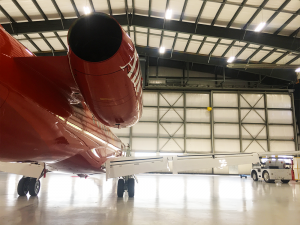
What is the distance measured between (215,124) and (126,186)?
61.1 ft

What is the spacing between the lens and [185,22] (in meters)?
16.5

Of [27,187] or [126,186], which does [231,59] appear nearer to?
[126,186]

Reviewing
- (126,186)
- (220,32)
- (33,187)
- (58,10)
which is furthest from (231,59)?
(33,187)

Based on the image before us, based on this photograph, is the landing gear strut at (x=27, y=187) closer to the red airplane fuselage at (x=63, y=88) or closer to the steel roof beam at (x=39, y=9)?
the red airplane fuselage at (x=63, y=88)

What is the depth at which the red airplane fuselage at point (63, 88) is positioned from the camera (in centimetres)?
255

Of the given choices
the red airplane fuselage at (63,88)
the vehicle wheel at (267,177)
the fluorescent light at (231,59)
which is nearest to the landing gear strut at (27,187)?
the red airplane fuselage at (63,88)

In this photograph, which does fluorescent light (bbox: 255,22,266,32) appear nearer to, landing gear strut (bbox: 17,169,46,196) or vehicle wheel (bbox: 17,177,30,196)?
landing gear strut (bbox: 17,169,46,196)

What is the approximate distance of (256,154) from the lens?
539cm

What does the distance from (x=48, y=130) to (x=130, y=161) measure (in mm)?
2559

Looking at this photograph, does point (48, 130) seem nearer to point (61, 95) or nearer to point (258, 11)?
point (61, 95)

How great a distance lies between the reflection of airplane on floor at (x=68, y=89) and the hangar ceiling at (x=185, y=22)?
38.3ft

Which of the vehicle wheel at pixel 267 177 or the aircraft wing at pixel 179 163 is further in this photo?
the vehicle wheel at pixel 267 177

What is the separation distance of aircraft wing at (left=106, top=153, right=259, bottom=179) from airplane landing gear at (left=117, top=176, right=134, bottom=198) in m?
2.71

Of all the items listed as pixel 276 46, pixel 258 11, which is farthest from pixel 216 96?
pixel 258 11
